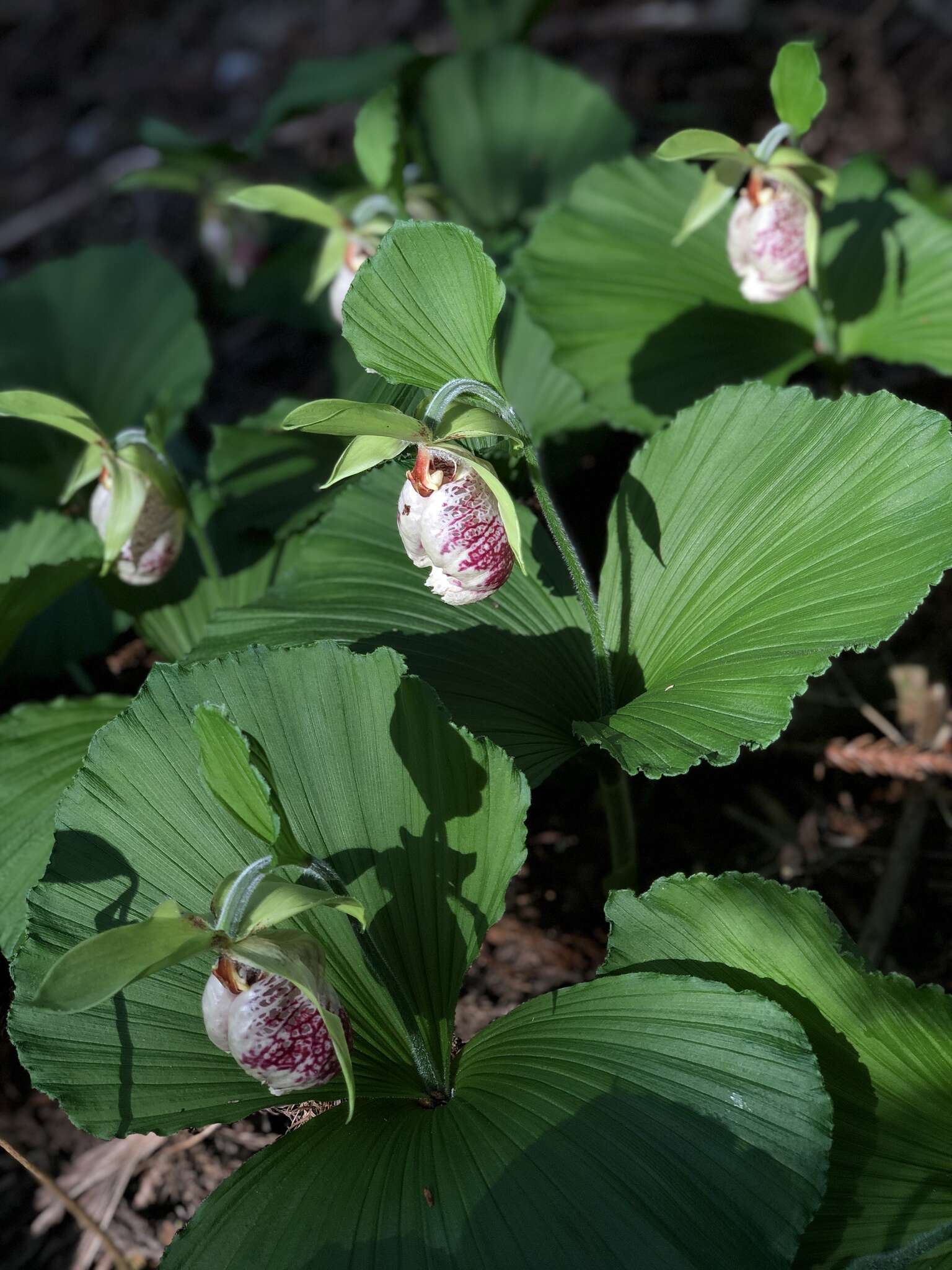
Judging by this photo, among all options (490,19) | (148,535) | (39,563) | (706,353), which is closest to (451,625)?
(148,535)

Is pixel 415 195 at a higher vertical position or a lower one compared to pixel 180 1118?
higher

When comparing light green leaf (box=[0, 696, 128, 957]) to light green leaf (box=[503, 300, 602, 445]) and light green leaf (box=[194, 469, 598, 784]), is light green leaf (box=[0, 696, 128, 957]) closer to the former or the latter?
light green leaf (box=[194, 469, 598, 784])

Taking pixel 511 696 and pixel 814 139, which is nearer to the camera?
pixel 511 696

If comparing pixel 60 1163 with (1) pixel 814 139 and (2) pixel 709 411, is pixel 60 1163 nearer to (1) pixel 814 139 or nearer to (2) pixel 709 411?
(2) pixel 709 411

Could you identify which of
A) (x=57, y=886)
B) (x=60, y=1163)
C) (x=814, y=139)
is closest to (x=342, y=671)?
(x=57, y=886)

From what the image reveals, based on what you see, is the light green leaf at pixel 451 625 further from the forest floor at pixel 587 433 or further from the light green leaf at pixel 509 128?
the light green leaf at pixel 509 128
